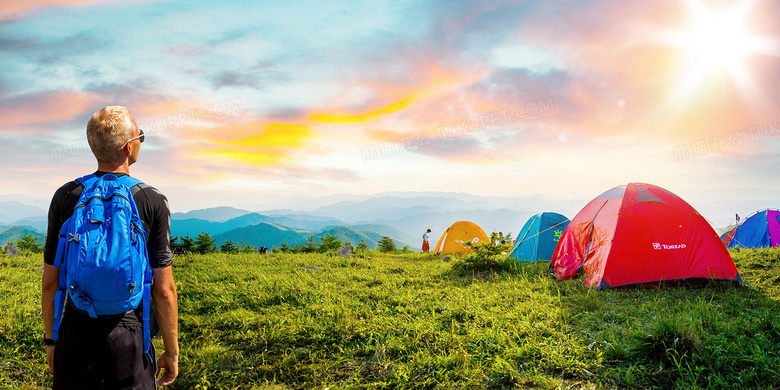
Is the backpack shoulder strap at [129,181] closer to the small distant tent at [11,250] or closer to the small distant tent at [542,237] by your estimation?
the small distant tent at [542,237]

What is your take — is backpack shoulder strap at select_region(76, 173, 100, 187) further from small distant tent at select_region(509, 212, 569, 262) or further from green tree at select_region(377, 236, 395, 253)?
green tree at select_region(377, 236, 395, 253)

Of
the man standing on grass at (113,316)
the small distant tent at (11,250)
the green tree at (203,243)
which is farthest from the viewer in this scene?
the green tree at (203,243)

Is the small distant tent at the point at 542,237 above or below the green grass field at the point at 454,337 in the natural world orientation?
above

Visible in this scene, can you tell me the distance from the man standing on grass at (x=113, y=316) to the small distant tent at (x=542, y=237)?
1437 cm

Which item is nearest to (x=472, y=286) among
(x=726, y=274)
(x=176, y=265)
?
(x=726, y=274)

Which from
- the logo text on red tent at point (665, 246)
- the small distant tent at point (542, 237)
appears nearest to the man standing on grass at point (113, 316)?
the logo text on red tent at point (665, 246)

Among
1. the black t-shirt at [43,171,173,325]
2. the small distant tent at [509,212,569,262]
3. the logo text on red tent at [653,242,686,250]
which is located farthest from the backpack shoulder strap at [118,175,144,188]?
the small distant tent at [509,212,569,262]

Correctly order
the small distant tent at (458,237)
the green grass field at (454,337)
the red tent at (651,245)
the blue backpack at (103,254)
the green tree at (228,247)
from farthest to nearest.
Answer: the small distant tent at (458,237) → the green tree at (228,247) → the red tent at (651,245) → the green grass field at (454,337) → the blue backpack at (103,254)

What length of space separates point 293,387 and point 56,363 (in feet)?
8.96

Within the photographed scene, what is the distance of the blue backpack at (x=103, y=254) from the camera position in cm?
243

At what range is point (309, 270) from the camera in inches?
456

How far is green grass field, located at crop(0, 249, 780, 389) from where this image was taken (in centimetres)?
475

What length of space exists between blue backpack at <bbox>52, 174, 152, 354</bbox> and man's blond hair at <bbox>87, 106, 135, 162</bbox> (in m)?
0.21

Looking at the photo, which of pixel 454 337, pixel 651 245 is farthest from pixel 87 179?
pixel 651 245
